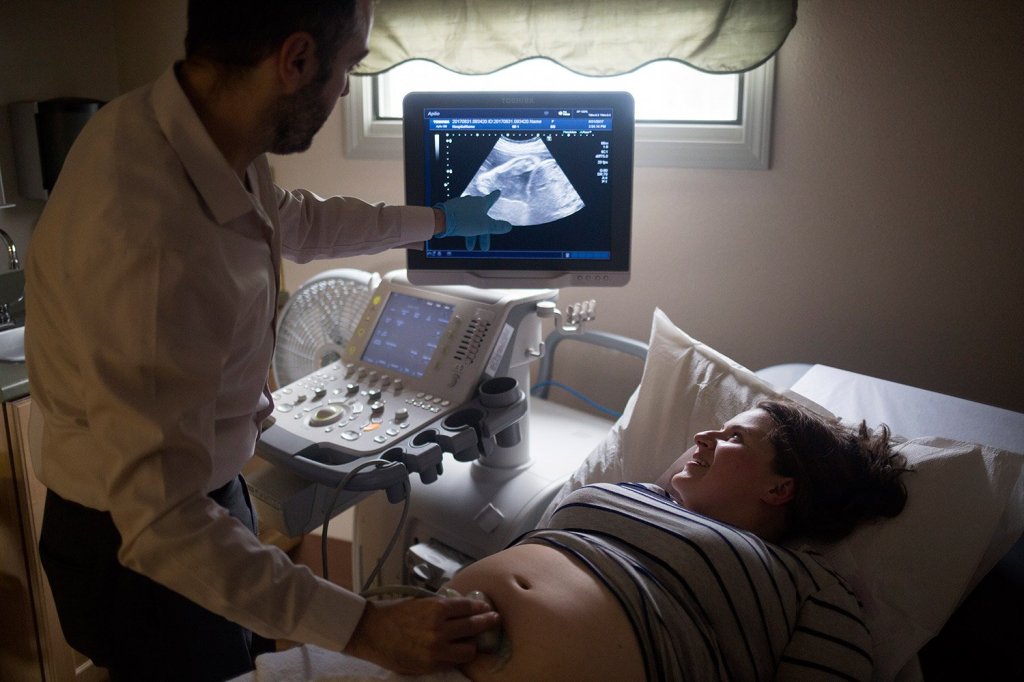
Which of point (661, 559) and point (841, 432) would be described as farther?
point (841, 432)

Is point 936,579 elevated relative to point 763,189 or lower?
lower

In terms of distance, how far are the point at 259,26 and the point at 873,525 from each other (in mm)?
1143

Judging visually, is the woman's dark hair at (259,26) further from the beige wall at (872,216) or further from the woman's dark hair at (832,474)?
the beige wall at (872,216)

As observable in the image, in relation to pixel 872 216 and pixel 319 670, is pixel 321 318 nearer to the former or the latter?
pixel 319 670

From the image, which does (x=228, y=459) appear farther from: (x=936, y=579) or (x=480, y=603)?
(x=936, y=579)

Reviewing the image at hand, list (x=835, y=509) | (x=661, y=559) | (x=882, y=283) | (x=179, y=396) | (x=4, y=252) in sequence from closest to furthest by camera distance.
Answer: (x=179, y=396) < (x=661, y=559) < (x=835, y=509) < (x=882, y=283) < (x=4, y=252)

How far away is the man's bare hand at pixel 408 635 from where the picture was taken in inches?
39.3

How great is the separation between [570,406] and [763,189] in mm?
731

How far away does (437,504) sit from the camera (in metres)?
1.66

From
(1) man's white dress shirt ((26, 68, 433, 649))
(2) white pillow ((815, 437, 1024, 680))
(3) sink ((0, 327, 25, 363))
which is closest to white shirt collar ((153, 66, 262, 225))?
(1) man's white dress shirt ((26, 68, 433, 649))

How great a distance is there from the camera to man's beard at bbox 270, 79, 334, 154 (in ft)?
3.32

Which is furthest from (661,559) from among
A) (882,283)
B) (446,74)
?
(446,74)

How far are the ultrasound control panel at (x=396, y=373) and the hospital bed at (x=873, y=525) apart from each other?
220mm

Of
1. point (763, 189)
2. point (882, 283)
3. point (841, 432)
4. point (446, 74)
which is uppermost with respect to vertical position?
→ point (446, 74)
